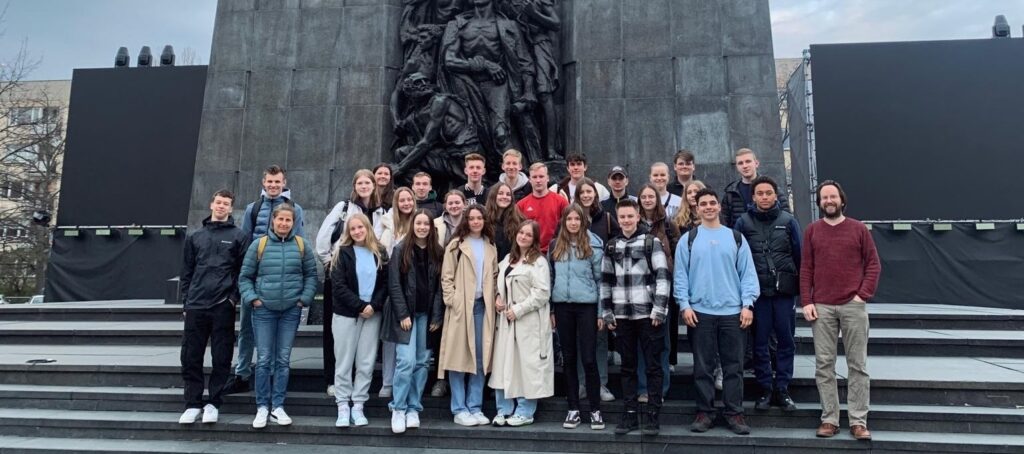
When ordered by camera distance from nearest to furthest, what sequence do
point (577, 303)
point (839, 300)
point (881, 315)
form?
1. point (839, 300)
2. point (577, 303)
3. point (881, 315)

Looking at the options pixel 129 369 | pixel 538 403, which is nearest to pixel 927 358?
pixel 538 403

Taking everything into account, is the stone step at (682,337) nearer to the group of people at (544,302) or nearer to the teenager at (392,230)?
the group of people at (544,302)

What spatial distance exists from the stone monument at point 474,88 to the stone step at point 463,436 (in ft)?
17.5

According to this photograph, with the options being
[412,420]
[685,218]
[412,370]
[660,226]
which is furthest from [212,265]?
[685,218]

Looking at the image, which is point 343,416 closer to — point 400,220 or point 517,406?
point 517,406

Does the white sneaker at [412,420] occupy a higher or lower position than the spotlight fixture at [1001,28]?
lower

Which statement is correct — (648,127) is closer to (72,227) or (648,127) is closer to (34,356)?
(34,356)

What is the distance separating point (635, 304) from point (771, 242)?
1.54 m

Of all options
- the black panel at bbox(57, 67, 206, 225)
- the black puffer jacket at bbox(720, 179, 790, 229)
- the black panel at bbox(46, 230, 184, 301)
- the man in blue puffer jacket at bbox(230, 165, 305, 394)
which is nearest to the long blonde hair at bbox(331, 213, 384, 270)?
the man in blue puffer jacket at bbox(230, 165, 305, 394)

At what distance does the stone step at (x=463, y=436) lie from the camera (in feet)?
16.5

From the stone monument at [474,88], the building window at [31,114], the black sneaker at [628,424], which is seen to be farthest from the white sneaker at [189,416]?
the building window at [31,114]

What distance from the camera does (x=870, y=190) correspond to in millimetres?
16594

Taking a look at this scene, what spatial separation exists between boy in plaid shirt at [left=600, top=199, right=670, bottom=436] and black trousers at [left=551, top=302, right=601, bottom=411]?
7.2 inches

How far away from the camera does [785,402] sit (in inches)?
212
